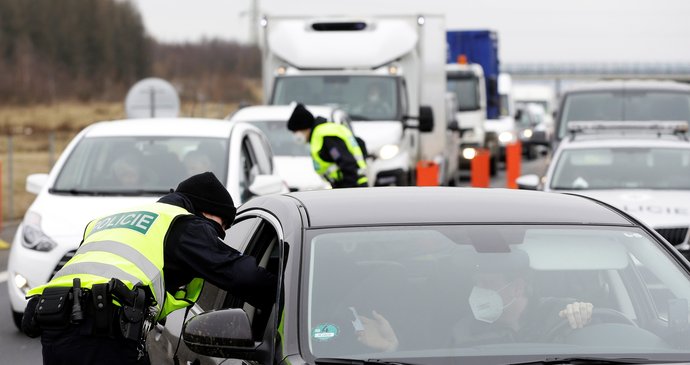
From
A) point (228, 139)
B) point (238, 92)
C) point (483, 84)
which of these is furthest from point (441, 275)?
point (238, 92)

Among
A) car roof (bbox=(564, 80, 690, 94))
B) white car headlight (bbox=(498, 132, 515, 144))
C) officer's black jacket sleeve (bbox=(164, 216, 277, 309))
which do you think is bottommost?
white car headlight (bbox=(498, 132, 515, 144))

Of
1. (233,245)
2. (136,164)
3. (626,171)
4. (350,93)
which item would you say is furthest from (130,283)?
(350,93)

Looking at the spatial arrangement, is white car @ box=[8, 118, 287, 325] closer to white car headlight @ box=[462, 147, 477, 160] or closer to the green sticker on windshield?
the green sticker on windshield

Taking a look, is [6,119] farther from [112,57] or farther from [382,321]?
[382,321]

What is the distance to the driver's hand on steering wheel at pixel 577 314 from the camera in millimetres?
5258

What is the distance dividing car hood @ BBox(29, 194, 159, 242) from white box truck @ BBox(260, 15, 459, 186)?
8919 millimetres

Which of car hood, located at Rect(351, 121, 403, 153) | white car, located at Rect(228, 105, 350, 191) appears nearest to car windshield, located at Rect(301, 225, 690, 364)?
white car, located at Rect(228, 105, 350, 191)

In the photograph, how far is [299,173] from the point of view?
17219 mm

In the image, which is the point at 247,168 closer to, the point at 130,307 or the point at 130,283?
the point at 130,283

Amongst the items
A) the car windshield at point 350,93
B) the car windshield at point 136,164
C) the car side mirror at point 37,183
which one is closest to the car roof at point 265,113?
the car windshield at point 350,93

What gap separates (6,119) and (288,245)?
4844 centimetres

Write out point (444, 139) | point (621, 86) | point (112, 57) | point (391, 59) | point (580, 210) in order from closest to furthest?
1. point (580, 210)
2. point (621, 86)
3. point (391, 59)
4. point (444, 139)
5. point (112, 57)

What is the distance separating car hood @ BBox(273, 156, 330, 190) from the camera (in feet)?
55.6

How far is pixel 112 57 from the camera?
6706 centimetres
